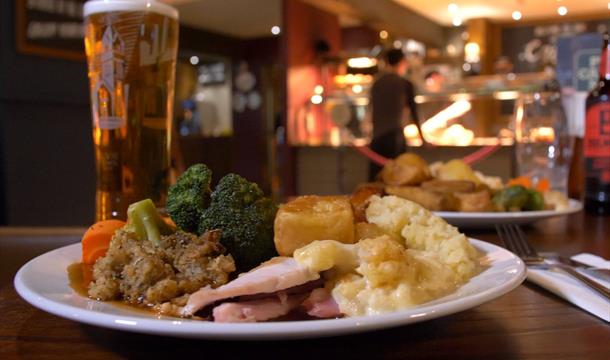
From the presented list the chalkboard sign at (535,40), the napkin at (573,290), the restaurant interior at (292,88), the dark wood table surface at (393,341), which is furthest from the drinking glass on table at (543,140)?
the chalkboard sign at (535,40)

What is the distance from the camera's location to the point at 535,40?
10812 millimetres

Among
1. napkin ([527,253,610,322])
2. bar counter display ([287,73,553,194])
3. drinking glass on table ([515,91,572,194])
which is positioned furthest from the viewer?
bar counter display ([287,73,553,194])

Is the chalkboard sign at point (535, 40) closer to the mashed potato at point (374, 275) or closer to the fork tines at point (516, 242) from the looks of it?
the fork tines at point (516, 242)

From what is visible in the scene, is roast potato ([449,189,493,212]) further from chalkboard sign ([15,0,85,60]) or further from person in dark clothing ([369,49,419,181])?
person in dark clothing ([369,49,419,181])

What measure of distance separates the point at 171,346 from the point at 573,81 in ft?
8.23

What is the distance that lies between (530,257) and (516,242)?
84 millimetres

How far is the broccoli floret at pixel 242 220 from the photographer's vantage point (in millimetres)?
746

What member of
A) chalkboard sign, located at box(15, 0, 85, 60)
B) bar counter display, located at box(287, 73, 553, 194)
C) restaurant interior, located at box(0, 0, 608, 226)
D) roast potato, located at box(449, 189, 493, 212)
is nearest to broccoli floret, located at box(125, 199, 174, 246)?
restaurant interior, located at box(0, 0, 608, 226)

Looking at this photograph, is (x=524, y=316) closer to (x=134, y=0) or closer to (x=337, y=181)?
(x=134, y=0)

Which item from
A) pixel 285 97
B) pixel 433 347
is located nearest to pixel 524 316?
pixel 433 347

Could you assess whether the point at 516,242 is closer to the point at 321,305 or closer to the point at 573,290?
the point at 573,290

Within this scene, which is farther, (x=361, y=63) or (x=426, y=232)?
(x=361, y=63)

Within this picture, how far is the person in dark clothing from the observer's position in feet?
17.5

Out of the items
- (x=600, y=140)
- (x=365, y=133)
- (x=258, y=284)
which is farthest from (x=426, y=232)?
(x=365, y=133)
